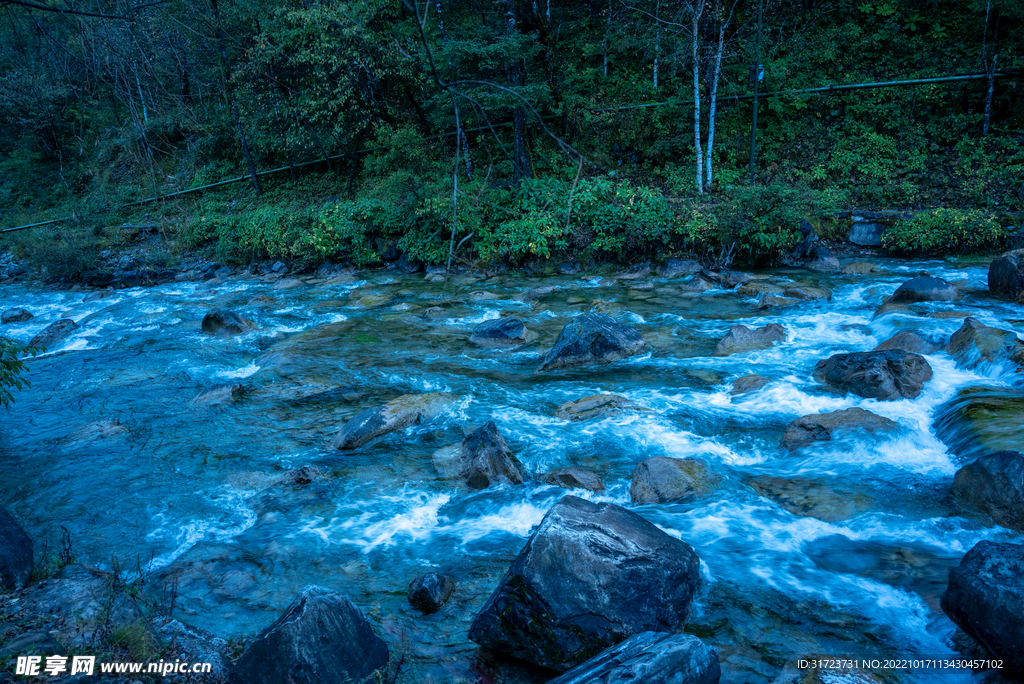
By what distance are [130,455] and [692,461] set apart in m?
6.36

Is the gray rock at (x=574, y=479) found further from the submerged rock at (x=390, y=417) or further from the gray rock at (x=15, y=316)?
the gray rock at (x=15, y=316)

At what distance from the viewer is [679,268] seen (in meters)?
13.3

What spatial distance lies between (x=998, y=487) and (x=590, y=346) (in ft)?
16.7

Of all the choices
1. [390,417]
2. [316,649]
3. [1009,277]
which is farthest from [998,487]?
[1009,277]

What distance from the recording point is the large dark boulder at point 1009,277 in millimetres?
9344

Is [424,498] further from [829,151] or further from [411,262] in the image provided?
[829,151]

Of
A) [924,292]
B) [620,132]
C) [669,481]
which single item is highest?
[620,132]

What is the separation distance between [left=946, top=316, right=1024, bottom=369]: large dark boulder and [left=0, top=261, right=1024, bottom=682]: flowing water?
0.22 m

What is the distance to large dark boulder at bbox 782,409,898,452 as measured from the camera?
19.8 ft

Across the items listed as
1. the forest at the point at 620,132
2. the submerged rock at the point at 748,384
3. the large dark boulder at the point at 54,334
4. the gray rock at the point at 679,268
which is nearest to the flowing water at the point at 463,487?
the submerged rock at the point at 748,384

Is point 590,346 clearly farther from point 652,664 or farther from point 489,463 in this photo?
point 652,664

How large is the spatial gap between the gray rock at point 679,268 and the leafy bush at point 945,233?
167 inches

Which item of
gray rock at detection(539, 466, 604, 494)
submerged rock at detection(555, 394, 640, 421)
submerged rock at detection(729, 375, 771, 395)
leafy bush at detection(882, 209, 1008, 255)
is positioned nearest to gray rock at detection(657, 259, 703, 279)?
leafy bush at detection(882, 209, 1008, 255)

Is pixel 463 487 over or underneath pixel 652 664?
underneath
